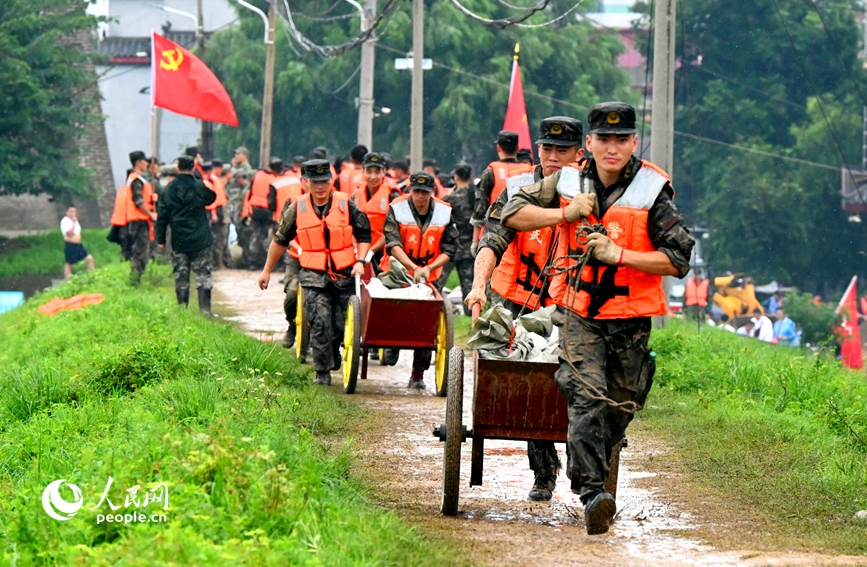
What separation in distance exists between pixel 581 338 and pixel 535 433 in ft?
2.39

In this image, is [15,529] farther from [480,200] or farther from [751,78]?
[751,78]

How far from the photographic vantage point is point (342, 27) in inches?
1692

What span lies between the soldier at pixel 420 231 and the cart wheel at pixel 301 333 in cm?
95

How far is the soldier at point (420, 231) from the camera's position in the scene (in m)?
12.6

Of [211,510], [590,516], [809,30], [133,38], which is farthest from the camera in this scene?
[133,38]

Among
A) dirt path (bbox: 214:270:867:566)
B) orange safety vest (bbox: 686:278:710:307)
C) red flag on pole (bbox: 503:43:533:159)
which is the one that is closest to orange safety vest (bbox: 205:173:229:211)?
red flag on pole (bbox: 503:43:533:159)

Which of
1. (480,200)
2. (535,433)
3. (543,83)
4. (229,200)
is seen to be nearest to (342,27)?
(543,83)

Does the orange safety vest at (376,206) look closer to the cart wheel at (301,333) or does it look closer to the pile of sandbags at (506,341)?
the cart wheel at (301,333)

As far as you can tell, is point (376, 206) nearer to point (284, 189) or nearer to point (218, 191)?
point (284, 189)

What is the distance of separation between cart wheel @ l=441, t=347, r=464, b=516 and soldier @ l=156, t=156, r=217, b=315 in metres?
10.2

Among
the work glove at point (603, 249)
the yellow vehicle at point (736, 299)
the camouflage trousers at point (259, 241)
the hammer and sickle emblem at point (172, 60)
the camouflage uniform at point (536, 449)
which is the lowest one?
the yellow vehicle at point (736, 299)

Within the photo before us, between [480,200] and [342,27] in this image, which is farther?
[342,27]

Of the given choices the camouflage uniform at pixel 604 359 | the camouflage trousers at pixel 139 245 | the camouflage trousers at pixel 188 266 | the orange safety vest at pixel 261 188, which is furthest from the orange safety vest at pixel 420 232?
the orange safety vest at pixel 261 188

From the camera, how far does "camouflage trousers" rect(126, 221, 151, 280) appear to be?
67.9ft
